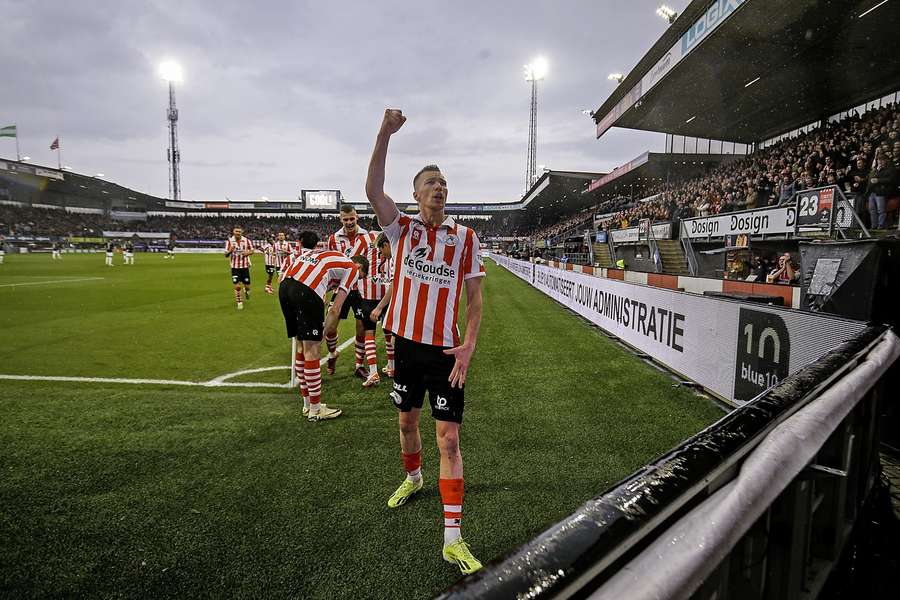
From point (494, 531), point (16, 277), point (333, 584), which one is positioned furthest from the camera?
point (16, 277)

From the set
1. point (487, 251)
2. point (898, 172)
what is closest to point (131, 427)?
point (898, 172)

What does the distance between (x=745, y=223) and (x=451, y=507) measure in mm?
14005

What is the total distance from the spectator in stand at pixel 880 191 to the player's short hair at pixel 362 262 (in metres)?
11.0

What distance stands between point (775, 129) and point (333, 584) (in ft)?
98.2

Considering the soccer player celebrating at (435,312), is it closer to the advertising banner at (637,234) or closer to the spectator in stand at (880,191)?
the spectator in stand at (880,191)

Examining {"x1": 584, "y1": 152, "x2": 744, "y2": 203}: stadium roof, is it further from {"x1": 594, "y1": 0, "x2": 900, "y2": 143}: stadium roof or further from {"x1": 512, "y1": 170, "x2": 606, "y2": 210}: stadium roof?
{"x1": 512, "y1": 170, "x2": 606, "y2": 210}: stadium roof

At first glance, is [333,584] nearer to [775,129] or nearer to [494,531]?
[494,531]

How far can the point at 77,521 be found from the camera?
9.63 ft

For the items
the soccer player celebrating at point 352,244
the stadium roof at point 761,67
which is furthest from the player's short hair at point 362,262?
the stadium roof at point 761,67

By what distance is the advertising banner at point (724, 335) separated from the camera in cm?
388

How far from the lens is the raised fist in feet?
8.16

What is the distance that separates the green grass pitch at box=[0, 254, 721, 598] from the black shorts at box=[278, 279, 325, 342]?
0.91 metres

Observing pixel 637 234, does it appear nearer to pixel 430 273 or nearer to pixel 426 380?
pixel 430 273

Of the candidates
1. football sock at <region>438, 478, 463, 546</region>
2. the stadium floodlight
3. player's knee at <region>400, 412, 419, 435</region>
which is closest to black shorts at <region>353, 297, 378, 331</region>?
player's knee at <region>400, 412, 419, 435</region>
